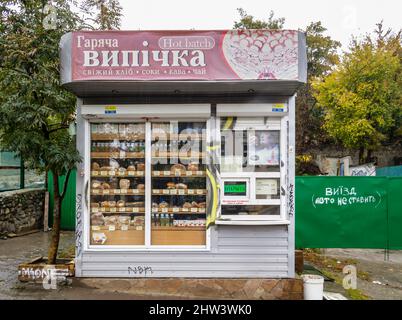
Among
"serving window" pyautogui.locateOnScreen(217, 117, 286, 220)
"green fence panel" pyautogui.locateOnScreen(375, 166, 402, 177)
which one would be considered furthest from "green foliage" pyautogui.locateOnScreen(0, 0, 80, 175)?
"green fence panel" pyautogui.locateOnScreen(375, 166, 402, 177)

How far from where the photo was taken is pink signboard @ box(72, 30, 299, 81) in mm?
5512

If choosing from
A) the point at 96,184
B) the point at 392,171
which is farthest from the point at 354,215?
the point at 392,171

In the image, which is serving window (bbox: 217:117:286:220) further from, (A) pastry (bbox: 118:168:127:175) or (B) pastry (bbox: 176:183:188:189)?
(A) pastry (bbox: 118:168:127:175)

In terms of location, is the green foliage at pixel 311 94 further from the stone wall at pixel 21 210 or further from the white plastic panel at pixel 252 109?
the white plastic panel at pixel 252 109

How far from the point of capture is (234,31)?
5594 millimetres

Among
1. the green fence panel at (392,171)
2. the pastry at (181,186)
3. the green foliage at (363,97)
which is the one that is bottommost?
the pastry at (181,186)

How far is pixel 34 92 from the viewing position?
6.18 meters

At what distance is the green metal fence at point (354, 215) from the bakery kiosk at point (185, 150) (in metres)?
2.24

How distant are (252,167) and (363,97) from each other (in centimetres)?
1511

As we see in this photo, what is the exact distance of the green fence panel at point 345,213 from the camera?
26.2 ft

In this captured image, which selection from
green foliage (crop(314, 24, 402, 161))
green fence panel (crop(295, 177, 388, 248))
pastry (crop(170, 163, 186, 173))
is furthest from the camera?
green foliage (crop(314, 24, 402, 161))

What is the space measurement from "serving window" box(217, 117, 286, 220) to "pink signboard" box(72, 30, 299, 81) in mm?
936

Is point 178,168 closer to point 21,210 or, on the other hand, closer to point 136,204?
point 136,204

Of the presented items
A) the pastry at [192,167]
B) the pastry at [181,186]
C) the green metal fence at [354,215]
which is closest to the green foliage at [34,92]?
the pastry at [181,186]
